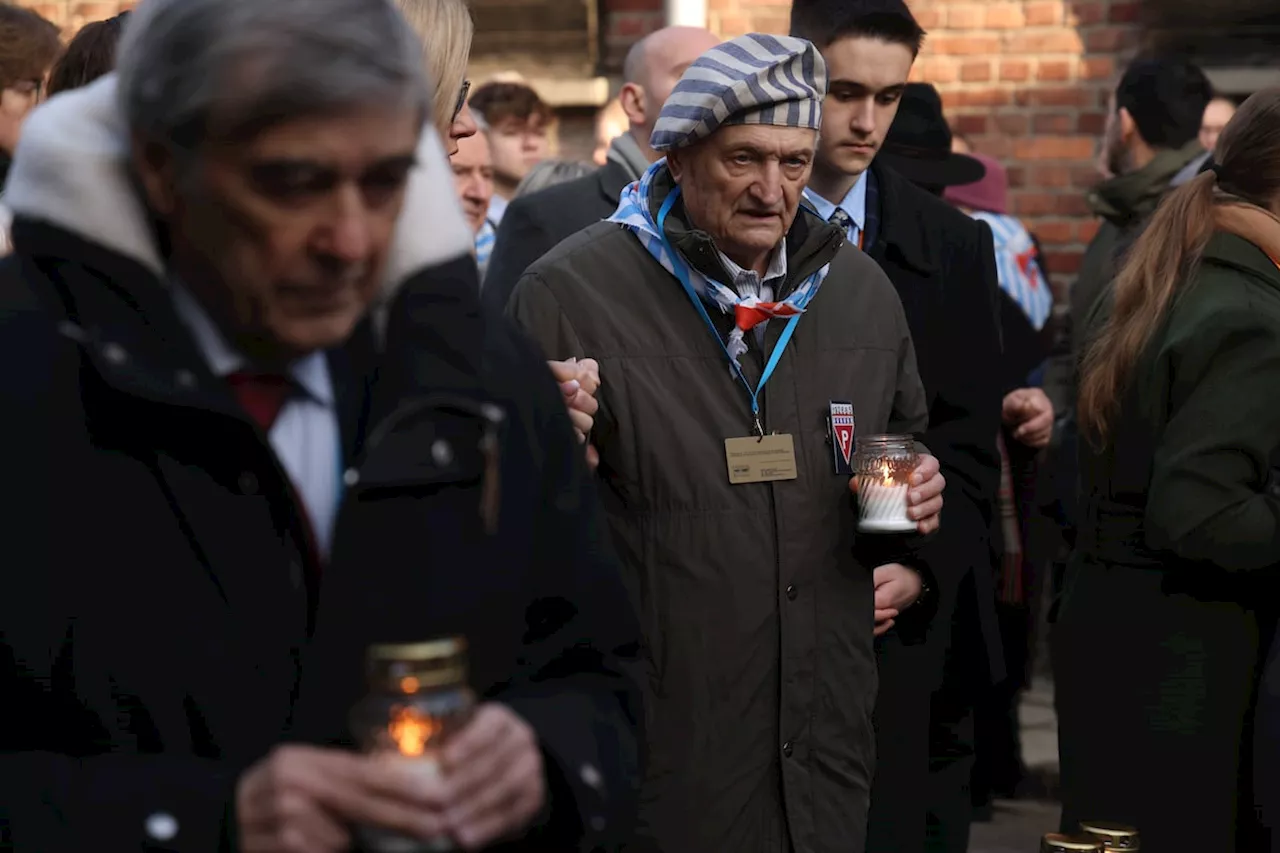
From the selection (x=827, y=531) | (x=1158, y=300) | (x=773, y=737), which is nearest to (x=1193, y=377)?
(x=1158, y=300)

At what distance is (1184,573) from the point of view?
3828mm

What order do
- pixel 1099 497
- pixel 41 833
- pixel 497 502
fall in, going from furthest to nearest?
pixel 1099 497 → pixel 497 502 → pixel 41 833

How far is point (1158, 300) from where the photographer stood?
12.5 feet

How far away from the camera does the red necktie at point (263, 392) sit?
1.68 meters

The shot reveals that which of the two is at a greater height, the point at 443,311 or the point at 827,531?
the point at 443,311

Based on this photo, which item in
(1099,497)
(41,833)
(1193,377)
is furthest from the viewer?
(1099,497)

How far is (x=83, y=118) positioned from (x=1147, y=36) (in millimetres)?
6360

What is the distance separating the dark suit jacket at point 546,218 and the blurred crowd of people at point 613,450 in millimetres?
12

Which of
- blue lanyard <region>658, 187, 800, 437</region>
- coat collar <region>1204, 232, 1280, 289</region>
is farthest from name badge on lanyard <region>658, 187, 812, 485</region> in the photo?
coat collar <region>1204, 232, 1280, 289</region>

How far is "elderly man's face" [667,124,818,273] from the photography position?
3254 millimetres

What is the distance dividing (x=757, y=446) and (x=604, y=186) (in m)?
1.63

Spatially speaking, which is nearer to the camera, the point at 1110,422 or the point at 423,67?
the point at 423,67

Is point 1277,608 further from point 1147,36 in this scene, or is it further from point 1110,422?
point 1147,36

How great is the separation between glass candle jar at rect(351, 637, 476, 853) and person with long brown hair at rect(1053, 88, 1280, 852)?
2.54 m
